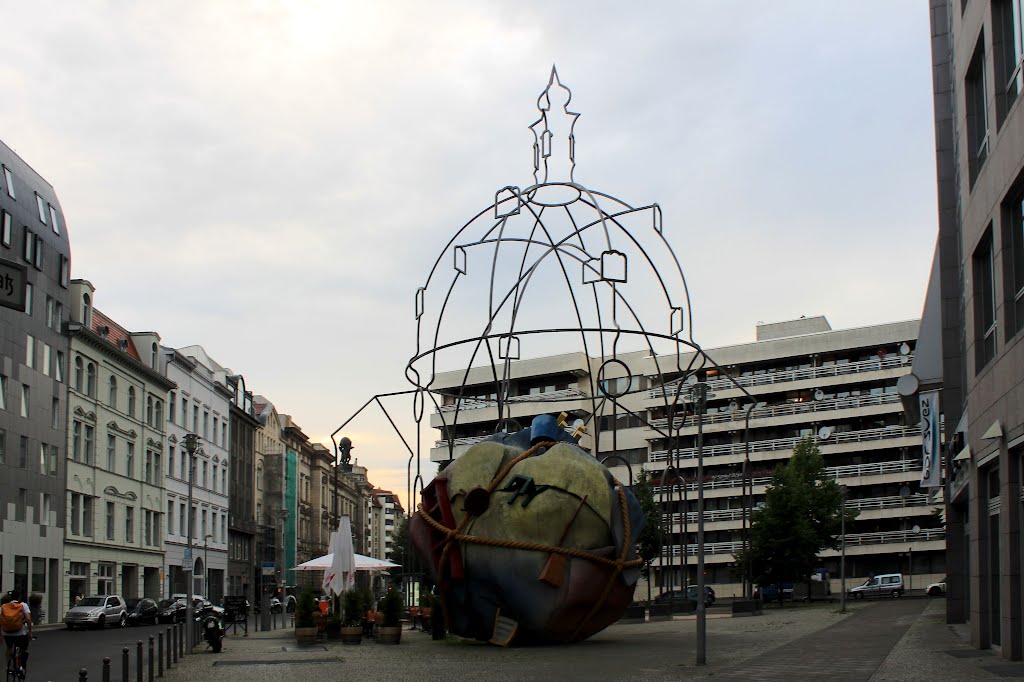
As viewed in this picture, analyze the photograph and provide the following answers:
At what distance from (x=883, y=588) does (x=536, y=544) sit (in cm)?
5168

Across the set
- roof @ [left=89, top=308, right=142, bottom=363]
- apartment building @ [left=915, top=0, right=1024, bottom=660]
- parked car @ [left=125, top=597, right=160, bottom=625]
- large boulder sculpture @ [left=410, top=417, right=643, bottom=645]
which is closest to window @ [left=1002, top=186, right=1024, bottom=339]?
apartment building @ [left=915, top=0, right=1024, bottom=660]

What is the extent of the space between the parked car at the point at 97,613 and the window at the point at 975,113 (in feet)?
121

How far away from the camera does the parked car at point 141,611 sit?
49.8 meters

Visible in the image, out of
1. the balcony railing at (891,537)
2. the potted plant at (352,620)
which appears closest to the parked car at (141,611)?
the potted plant at (352,620)

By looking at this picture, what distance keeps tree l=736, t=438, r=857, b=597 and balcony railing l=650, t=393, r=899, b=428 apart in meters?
20.6

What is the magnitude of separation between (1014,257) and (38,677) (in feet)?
62.4

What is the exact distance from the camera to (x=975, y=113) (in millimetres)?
23797

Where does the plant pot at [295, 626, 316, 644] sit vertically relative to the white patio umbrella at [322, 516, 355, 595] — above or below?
below

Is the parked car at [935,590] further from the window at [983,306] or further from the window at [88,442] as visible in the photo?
the window at [983,306]

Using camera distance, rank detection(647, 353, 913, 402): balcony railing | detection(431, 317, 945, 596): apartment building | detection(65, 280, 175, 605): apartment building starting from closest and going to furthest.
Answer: detection(65, 280, 175, 605): apartment building, detection(431, 317, 945, 596): apartment building, detection(647, 353, 913, 402): balcony railing

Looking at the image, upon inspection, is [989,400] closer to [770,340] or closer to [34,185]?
[34,185]

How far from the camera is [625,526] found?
83.3 feet

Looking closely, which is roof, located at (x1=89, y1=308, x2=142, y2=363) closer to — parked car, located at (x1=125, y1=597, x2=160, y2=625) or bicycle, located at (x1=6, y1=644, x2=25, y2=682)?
parked car, located at (x1=125, y1=597, x2=160, y2=625)

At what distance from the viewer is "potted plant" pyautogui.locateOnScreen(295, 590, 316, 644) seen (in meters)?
30.6
